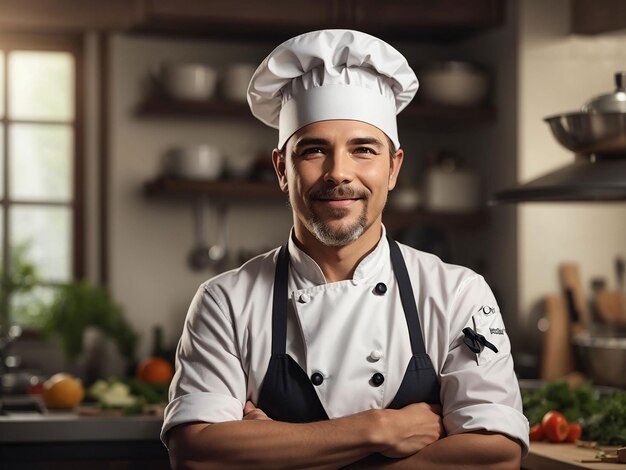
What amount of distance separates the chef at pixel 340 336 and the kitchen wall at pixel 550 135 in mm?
2709

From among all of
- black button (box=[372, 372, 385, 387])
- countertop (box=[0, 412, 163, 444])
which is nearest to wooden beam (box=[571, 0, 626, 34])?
countertop (box=[0, 412, 163, 444])

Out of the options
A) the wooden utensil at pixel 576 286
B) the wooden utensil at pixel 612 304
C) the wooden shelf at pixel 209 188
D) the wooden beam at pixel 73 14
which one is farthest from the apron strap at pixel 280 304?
the wooden utensil at pixel 612 304

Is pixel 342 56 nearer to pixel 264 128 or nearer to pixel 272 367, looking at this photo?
pixel 272 367

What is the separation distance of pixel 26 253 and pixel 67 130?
0.59 m

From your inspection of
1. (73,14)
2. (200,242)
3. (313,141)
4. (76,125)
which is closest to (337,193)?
(313,141)

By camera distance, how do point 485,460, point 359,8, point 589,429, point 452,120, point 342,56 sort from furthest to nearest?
1. point 452,120
2. point 359,8
3. point 589,429
4. point 342,56
5. point 485,460

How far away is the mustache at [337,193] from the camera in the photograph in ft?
6.81

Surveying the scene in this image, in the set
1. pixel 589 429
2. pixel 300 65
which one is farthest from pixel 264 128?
pixel 300 65

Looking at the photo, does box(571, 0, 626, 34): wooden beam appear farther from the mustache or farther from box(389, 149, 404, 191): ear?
the mustache

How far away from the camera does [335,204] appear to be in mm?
2080

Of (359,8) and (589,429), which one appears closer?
(589,429)

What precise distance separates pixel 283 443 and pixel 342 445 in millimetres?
104

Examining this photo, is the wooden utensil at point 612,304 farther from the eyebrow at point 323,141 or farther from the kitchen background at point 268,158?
the eyebrow at point 323,141

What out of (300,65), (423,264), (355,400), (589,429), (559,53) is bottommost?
(589,429)
